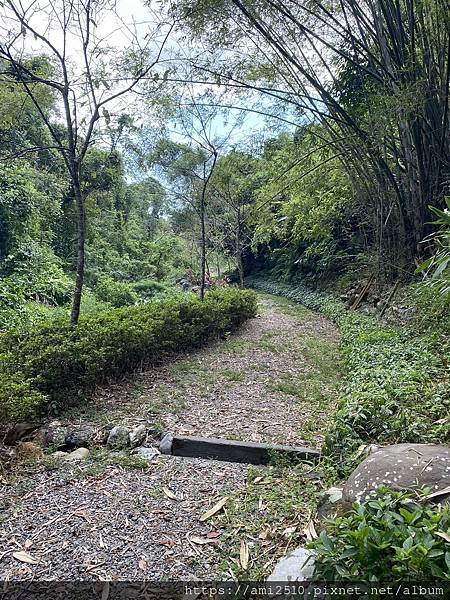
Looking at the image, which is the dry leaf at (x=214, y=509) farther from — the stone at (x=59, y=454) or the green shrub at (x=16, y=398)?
the green shrub at (x=16, y=398)

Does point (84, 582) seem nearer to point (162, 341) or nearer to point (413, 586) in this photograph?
point (413, 586)

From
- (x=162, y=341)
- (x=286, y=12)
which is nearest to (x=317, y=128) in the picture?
(x=286, y=12)

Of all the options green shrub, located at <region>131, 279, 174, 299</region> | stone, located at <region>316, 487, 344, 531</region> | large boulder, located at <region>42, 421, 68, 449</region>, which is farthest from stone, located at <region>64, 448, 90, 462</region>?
green shrub, located at <region>131, 279, 174, 299</region>

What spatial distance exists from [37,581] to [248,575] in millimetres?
797

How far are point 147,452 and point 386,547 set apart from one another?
1.76m

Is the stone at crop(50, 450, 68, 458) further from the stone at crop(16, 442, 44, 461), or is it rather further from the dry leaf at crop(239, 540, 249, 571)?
the dry leaf at crop(239, 540, 249, 571)

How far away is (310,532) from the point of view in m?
1.55

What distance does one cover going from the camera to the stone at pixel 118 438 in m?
2.53

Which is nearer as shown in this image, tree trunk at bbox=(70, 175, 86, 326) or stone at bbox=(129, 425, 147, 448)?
stone at bbox=(129, 425, 147, 448)

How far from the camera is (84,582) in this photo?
1.43 meters

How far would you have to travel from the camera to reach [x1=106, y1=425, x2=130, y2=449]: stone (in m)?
2.53

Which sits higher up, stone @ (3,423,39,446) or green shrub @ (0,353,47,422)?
green shrub @ (0,353,47,422)

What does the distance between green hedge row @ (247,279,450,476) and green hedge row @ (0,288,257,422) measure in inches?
76.3

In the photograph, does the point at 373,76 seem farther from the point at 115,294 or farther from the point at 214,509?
the point at 115,294
